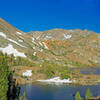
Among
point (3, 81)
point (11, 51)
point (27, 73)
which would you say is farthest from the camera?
point (11, 51)

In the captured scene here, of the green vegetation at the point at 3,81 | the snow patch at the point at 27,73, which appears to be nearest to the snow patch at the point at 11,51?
the snow patch at the point at 27,73

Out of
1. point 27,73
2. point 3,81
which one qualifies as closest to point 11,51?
point 27,73

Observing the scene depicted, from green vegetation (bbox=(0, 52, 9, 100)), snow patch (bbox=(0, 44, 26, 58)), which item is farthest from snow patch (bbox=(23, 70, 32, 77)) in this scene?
green vegetation (bbox=(0, 52, 9, 100))

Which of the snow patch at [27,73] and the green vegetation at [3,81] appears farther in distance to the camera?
the snow patch at [27,73]

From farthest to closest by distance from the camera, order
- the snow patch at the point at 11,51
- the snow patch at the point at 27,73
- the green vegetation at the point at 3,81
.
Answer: the snow patch at the point at 11,51 < the snow patch at the point at 27,73 < the green vegetation at the point at 3,81

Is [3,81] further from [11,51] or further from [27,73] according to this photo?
[11,51]

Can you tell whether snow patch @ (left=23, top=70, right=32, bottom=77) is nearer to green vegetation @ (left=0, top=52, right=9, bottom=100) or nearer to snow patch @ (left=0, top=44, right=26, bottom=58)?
snow patch @ (left=0, top=44, right=26, bottom=58)

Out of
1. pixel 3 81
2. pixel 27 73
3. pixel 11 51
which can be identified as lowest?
pixel 3 81

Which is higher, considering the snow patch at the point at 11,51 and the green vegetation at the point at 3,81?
the snow patch at the point at 11,51

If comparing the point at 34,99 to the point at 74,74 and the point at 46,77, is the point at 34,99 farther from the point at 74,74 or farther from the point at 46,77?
the point at 74,74

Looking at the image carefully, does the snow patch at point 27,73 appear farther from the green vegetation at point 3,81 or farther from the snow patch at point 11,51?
the green vegetation at point 3,81

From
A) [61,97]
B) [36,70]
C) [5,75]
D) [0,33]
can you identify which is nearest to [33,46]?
[0,33]

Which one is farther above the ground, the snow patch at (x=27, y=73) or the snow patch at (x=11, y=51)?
the snow patch at (x=11, y=51)

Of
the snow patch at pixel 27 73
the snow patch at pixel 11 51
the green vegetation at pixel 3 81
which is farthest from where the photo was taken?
the snow patch at pixel 11 51
